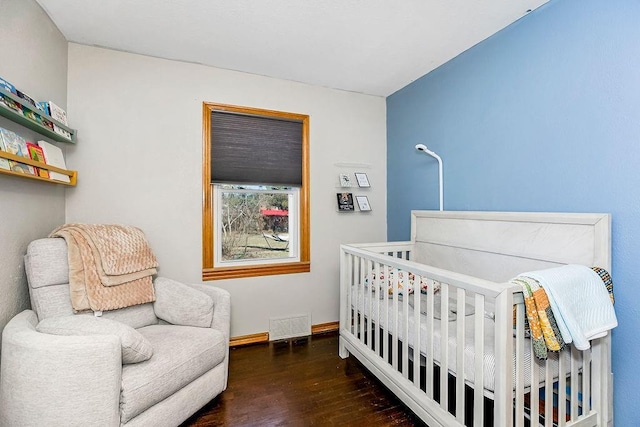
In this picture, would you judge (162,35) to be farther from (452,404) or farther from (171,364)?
(452,404)

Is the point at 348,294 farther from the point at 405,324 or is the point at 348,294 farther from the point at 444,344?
the point at 444,344

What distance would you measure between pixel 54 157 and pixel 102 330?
1.21 metres

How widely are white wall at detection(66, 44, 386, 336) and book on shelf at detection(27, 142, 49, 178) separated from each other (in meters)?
0.48

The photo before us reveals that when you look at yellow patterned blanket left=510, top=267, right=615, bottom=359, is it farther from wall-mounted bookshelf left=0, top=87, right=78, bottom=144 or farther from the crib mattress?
wall-mounted bookshelf left=0, top=87, right=78, bottom=144

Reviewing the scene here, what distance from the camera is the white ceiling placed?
176 cm

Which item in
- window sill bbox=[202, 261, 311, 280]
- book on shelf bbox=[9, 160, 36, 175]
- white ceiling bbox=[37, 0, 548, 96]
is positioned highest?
white ceiling bbox=[37, 0, 548, 96]

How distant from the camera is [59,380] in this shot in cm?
119

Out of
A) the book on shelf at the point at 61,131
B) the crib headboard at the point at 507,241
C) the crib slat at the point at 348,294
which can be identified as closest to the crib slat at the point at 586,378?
the crib headboard at the point at 507,241

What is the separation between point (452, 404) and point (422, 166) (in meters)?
1.78

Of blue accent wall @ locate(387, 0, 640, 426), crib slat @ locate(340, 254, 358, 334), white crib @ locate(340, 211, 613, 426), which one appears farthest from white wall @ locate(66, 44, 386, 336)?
blue accent wall @ locate(387, 0, 640, 426)

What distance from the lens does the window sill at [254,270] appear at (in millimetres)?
2516

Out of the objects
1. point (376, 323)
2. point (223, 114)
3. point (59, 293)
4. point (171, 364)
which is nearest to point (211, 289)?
point (171, 364)

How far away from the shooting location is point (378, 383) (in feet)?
6.60

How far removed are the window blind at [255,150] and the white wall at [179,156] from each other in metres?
0.13
